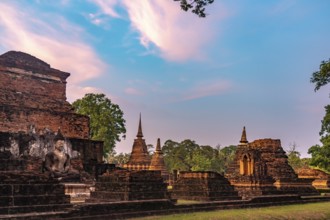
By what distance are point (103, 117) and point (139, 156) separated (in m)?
5.70

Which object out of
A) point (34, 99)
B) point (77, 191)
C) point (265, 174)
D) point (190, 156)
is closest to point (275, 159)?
point (265, 174)

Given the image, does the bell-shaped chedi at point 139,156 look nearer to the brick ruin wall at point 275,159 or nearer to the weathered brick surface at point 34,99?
the weathered brick surface at point 34,99

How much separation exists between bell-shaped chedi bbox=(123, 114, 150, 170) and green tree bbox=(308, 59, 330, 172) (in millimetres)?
17597

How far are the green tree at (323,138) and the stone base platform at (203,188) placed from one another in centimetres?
571

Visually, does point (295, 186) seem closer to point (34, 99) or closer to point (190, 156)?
point (34, 99)

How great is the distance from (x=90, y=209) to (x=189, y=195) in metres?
7.51

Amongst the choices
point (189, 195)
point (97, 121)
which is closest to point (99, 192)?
point (189, 195)

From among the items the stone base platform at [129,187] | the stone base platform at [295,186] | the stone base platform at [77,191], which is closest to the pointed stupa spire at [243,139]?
the stone base platform at [295,186]

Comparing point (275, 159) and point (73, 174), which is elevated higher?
point (275, 159)

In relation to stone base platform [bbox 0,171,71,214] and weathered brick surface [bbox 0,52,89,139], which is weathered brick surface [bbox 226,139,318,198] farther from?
stone base platform [bbox 0,171,71,214]

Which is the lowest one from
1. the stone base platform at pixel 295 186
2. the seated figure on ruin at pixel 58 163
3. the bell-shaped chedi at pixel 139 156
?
the stone base platform at pixel 295 186

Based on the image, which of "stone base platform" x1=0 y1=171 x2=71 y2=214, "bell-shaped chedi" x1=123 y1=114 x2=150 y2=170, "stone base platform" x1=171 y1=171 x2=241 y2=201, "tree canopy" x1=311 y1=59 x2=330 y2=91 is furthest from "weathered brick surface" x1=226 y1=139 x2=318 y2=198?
"bell-shaped chedi" x1=123 y1=114 x2=150 y2=170

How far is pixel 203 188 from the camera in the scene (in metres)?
17.6

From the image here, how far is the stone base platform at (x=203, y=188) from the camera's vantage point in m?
17.5
